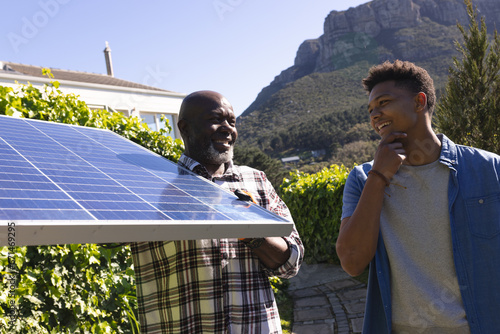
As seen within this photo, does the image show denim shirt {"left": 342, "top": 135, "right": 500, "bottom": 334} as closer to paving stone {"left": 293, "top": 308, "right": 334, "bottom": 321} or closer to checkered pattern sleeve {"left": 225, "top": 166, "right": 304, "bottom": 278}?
checkered pattern sleeve {"left": 225, "top": 166, "right": 304, "bottom": 278}

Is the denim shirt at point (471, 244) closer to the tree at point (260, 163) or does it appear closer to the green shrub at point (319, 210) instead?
the green shrub at point (319, 210)

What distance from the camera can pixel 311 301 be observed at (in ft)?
23.1

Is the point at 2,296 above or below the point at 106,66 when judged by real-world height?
below

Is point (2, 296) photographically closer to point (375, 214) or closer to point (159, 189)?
point (159, 189)

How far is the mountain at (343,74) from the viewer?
50.1 m

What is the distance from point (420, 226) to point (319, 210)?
748cm

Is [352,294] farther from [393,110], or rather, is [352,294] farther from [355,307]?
[393,110]

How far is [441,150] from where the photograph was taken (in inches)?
88.7

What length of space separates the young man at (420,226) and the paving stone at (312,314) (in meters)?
4.30

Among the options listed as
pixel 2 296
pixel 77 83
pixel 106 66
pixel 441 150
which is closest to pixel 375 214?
pixel 441 150

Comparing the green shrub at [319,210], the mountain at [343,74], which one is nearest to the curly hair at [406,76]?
the green shrub at [319,210]

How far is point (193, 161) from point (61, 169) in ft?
3.00

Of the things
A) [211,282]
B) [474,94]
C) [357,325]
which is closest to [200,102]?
[211,282]

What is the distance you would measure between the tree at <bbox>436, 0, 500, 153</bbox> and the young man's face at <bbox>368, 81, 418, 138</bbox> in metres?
8.46
